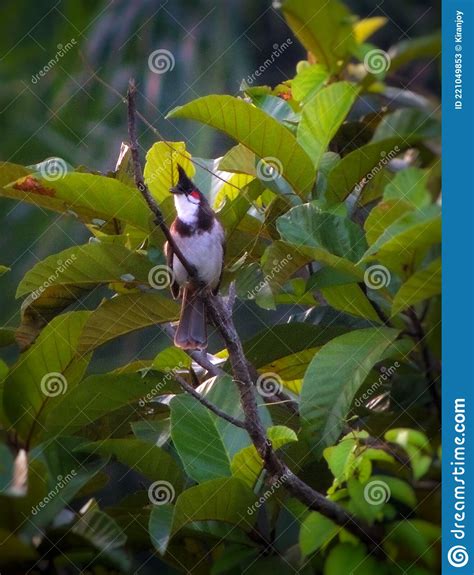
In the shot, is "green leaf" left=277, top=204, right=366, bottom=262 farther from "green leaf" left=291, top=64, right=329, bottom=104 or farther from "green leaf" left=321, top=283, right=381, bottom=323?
"green leaf" left=291, top=64, right=329, bottom=104

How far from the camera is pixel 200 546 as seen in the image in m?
1.55

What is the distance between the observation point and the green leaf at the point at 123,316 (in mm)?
1600

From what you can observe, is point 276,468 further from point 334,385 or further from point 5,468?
point 5,468

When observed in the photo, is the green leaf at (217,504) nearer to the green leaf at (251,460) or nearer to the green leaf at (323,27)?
the green leaf at (251,460)

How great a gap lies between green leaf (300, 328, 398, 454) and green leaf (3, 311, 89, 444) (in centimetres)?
39

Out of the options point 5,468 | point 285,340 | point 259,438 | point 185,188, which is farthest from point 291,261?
point 5,468

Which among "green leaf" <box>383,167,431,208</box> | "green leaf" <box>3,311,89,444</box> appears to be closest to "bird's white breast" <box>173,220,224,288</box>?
"green leaf" <box>3,311,89,444</box>

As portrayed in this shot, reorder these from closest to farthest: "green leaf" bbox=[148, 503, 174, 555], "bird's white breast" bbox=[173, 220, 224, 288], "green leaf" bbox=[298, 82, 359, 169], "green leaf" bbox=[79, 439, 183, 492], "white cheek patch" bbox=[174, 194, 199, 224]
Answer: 1. "green leaf" bbox=[148, 503, 174, 555]
2. "green leaf" bbox=[79, 439, 183, 492]
3. "green leaf" bbox=[298, 82, 359, 169]
4. "white cheek patch" bbox=[174, 194, 199, 224]
5. "bird's white breast" bbox=[173, 220, 224, 288]

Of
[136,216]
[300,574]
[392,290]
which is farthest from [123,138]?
[300,574]

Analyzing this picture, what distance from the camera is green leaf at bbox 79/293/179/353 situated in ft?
5.25

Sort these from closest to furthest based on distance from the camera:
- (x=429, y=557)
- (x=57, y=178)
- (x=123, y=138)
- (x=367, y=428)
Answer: (x=429, y=557), (x=367, y=428), (x=57, y=178), (x=123, y=138)

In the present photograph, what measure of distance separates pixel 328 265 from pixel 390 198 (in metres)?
0.20

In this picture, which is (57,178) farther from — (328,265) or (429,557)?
(429,557)

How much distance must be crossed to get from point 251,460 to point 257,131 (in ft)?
1.67
